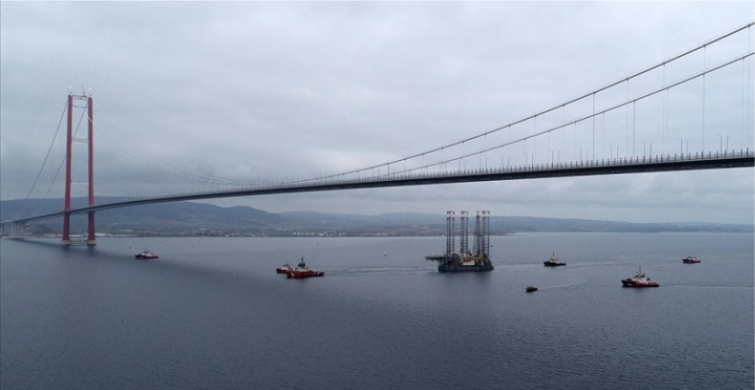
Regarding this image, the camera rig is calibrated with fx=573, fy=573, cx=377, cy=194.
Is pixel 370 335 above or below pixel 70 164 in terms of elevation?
below

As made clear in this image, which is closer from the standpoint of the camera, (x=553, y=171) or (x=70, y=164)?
(x=553, y=171)

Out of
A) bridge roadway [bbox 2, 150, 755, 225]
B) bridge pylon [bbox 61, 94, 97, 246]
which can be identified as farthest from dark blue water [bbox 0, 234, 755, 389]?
bridge pylon [bbox 61, 94, 97, 246]

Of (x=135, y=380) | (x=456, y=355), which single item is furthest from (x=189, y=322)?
(x=456, y=355)

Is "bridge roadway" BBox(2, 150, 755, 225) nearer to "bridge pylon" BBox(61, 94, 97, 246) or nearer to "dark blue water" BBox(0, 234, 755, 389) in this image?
"dark blue water" BBox(0, 234, 755, 389)

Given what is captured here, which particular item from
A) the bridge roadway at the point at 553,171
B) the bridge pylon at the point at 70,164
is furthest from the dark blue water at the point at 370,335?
the bridge pylon at the point at 70,164

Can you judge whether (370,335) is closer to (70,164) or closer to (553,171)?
(553,171)

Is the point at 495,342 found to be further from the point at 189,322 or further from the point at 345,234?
the point at 345,234

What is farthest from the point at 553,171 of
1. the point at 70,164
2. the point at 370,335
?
the point at 70,164

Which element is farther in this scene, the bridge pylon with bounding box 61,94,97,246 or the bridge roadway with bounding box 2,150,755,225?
the bridge pylon with bounding box 61,94,97,246
